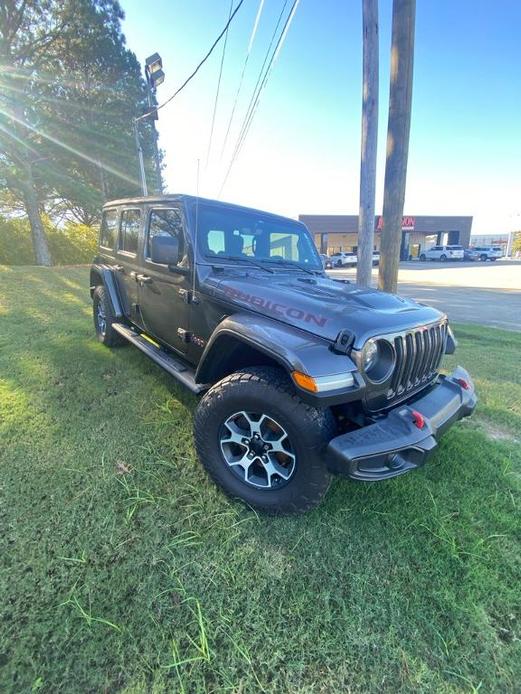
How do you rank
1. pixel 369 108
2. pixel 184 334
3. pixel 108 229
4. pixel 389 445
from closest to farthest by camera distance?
pixel 389 445, pixel 184 334, pixel 369 108, pixel 108 229

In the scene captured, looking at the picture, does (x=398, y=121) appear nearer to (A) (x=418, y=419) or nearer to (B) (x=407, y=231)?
(A) (x=418, y=419)

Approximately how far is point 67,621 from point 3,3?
67.7 ft

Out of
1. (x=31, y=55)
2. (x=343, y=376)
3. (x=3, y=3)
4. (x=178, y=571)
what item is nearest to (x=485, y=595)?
(x=343, y=376)

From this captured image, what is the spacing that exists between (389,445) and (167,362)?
2.05 m

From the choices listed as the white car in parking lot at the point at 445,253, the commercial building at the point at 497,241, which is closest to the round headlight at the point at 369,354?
the white car in parking lot at the point at 445,253

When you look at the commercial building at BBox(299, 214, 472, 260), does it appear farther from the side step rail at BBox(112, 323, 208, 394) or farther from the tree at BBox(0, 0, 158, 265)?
the side step rail at BBox(112, 323, 208, 394)

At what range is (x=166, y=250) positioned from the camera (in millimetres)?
2725

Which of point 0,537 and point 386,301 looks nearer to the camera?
point 0,537

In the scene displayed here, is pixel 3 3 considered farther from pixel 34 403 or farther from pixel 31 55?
pixel 34 403

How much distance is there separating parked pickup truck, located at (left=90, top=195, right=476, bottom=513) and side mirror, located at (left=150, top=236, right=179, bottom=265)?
0.04 feet

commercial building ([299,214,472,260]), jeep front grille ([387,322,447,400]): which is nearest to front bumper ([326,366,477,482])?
jeep front grille ([387,322,447,400])

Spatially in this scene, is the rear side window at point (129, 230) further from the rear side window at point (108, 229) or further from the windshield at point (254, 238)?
the windshield at point (254, 238)

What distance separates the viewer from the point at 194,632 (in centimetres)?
150

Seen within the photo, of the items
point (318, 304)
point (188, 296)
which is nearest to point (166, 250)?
point (188, 296)
